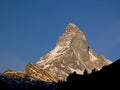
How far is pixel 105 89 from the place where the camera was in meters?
165

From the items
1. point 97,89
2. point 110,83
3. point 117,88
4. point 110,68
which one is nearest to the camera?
point 117,88

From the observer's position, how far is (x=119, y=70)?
563 ft

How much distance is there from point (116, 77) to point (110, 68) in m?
21.8

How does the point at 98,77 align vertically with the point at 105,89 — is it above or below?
above

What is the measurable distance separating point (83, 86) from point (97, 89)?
817 inches

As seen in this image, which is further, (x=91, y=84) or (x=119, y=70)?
(x=91, y=84)

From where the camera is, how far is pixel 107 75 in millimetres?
179750

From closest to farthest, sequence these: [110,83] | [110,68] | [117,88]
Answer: [117,88] < [110,83] < [110,68]

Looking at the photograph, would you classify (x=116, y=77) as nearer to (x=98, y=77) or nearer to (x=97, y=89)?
(x=97, y=89)

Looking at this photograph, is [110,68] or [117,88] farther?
[110,68]

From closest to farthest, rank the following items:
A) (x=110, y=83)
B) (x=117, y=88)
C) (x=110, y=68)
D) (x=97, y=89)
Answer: (x=117, y=88) → (x=110, y=83) → (x=97, y=89) → (x=110, y=68)

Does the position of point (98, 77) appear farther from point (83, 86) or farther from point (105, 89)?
point (105, 89)

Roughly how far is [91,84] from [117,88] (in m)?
36.4

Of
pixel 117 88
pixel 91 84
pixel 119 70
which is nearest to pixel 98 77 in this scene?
pixel 91 84
